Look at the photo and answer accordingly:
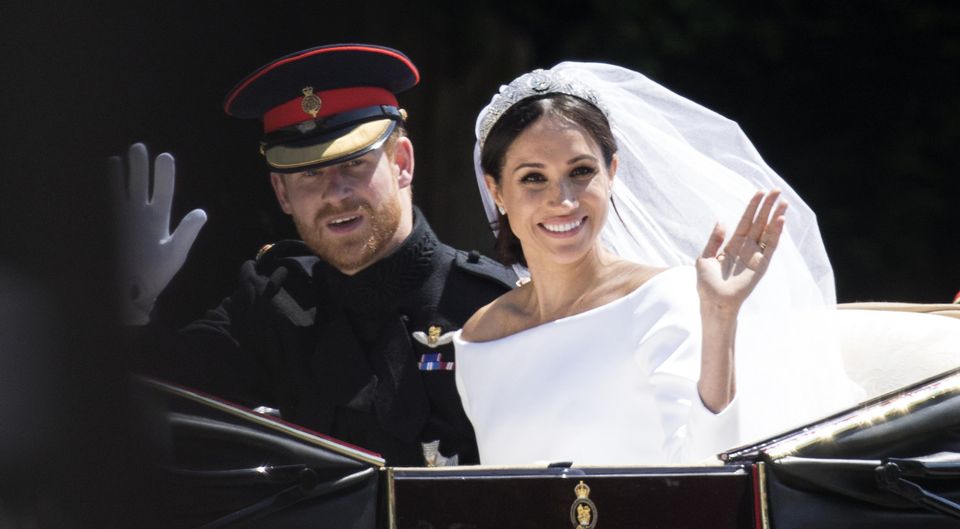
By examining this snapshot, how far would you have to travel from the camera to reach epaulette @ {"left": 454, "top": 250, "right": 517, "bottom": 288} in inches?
80.3

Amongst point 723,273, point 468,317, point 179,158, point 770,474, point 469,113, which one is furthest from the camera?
point 469,113

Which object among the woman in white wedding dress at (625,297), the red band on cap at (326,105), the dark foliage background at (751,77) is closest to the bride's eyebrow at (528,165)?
the woman in white wedding dress at (625,297)

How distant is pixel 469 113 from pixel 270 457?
2.10 m

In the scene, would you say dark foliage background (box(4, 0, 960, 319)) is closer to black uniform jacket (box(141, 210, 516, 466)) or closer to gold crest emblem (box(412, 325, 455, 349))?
black uniform jacket (box(141, 210, 516, 466))

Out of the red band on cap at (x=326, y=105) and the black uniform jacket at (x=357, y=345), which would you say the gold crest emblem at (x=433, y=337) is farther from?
the red band on cap at (x=326, y=105)

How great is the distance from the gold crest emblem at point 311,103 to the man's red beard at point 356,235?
0.16 metres

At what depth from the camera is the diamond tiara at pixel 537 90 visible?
173cm

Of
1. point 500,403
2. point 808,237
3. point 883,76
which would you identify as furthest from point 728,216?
point 883,76

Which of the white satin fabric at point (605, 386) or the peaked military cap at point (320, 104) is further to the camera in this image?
the peaked military cap at point (320, 104)

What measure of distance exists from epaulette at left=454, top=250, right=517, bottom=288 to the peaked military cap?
0.25 meters

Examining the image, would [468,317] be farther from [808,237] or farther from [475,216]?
[475,216]

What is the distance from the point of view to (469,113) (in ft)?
11.0

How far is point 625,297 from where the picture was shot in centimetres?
171

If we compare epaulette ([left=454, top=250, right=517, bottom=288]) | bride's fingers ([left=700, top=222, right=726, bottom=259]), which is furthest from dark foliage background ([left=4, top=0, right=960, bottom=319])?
bride's fingers ([left=700, top=222, right=726, bottom=259])
